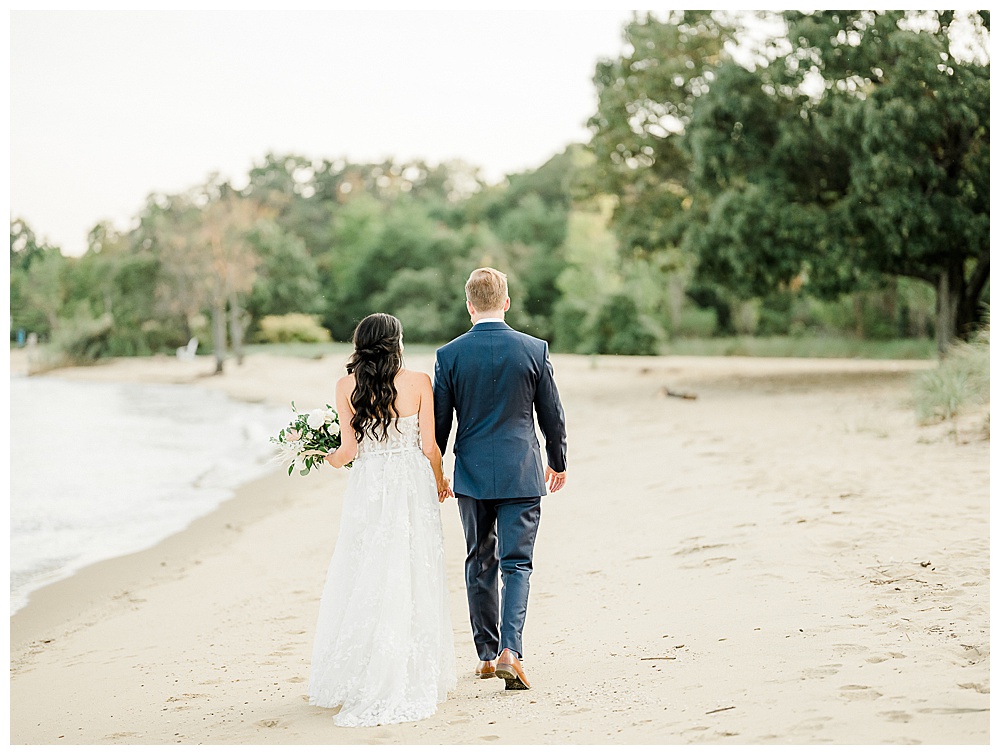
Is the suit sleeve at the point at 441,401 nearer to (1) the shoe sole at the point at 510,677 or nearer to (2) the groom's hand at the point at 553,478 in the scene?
(2) the groom's hand at the point at 553,478

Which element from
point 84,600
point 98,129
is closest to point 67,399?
point 98,129

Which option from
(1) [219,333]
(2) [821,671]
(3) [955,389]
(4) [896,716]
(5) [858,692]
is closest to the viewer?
(4) [896,716]

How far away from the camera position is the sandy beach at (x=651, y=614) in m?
3.42

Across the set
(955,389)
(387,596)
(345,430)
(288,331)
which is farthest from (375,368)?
(288,331)

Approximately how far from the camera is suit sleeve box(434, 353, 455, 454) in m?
3.91

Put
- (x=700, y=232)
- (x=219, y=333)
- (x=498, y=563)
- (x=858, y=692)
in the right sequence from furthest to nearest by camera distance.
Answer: (x=219, y=333) < (x=700, y=232) < (x=498, y=563) < (x=858, y=692)

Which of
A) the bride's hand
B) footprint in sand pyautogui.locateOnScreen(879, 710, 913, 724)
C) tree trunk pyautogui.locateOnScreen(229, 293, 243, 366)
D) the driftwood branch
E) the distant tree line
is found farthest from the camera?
tree trunk pyautogui.locateOnScreen(229, 293, 243, 366)

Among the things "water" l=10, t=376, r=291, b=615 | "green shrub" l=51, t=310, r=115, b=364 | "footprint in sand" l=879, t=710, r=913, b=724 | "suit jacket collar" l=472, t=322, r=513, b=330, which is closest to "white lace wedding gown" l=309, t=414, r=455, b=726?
"suit jacket collar" l=472, t=322, r=513, b=330

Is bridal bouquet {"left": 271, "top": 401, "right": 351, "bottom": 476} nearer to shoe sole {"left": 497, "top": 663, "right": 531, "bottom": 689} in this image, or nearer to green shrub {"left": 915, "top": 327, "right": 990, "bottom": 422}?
shoe sole {"left": 497, "top": 663, "right": 531, "bottom": 689}

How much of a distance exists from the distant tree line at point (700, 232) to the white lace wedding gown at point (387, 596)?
41.5 ft

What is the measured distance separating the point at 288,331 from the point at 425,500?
3296cm

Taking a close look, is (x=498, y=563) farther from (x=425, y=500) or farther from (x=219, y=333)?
(x=219, y=333)

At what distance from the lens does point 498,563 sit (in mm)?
3986

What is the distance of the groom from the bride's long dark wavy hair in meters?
0.21
